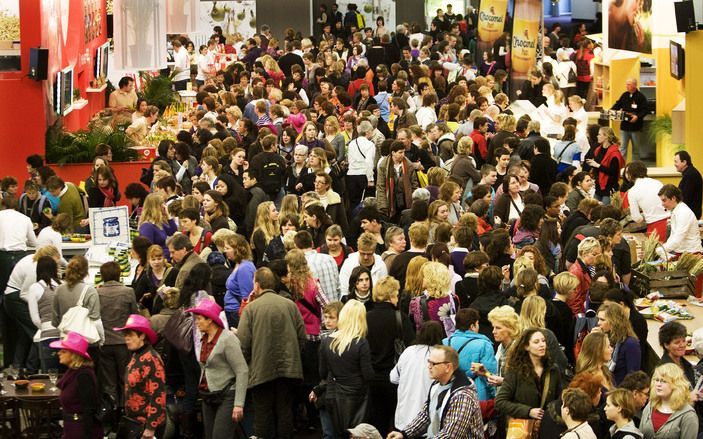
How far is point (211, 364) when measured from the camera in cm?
899

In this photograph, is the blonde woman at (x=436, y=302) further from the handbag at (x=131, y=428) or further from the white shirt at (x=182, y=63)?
the white shirt at (x=182, y=63)

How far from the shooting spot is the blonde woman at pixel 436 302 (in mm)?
9352

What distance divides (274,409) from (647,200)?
17.8 ft

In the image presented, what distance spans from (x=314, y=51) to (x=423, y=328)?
18.2 metres

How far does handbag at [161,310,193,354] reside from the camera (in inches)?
374

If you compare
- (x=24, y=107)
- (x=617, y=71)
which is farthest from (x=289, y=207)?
(x=617, y=71)

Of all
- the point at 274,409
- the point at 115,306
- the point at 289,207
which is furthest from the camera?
the point at 289,207

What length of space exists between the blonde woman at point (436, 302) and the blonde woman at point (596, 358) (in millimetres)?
→ 1325

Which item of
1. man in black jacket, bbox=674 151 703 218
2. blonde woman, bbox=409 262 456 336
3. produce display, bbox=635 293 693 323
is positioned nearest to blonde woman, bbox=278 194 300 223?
blonde woman, bbox=409 262 456 336

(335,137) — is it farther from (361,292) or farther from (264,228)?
(361,292)

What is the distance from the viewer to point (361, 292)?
→ 9.31 m

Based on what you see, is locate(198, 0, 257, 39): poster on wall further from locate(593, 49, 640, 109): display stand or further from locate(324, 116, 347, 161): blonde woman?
locate(324, 116, 347, 161): blonde woman

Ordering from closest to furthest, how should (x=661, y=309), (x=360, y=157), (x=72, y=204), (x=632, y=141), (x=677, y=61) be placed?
(x=661, y=309), (x=72, y=204), (x=360, y=157), (x=677, y=61), (x=632, y=141)

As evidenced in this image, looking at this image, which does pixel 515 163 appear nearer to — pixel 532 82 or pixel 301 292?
pixel 301 292
